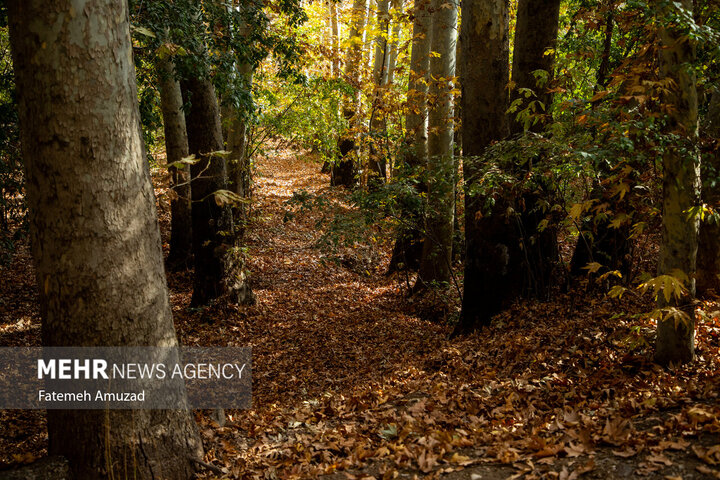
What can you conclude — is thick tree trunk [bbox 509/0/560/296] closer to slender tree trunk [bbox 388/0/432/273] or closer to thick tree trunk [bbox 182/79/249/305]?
slender tree trunk [bbox 388/0/432/273]

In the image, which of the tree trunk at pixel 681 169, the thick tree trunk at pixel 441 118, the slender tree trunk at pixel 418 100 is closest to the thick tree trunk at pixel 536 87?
the thick tree trunk at pixel 441 118

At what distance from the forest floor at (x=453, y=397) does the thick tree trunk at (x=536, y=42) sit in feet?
9.12

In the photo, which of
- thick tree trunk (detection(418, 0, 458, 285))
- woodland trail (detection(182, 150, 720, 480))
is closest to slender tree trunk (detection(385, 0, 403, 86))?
thick tree trunk (detection(418, 0, 458, 285))

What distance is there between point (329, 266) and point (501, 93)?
649 centimetres

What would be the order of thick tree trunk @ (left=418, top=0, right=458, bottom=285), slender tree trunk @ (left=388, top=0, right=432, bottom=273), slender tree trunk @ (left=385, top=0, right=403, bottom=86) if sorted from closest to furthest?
thick tree trunk @ (left=418, top=0, right=458, bottom=285)
slender tree trunk @ (left=388, top=0, right=432, bottom=273)
slender tree trunk @ (left=385, top=0, right=403, bottom=86)

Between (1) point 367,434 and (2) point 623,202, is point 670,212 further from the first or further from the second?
(1) point 367,434

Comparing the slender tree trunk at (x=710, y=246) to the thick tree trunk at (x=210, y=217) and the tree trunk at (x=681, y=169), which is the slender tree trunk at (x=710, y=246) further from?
the thick tree trunk at (x=210, y=217)

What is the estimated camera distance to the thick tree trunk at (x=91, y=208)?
2869 millimetres

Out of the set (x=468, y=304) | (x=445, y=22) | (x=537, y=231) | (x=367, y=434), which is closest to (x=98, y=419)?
(x=367, y=434)

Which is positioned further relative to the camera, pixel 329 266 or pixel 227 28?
pixel 329 266

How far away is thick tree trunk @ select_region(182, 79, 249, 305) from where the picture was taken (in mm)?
7789

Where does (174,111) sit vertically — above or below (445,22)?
below

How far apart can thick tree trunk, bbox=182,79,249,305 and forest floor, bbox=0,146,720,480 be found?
0.42 meters

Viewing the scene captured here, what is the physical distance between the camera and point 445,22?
28.4 feet
